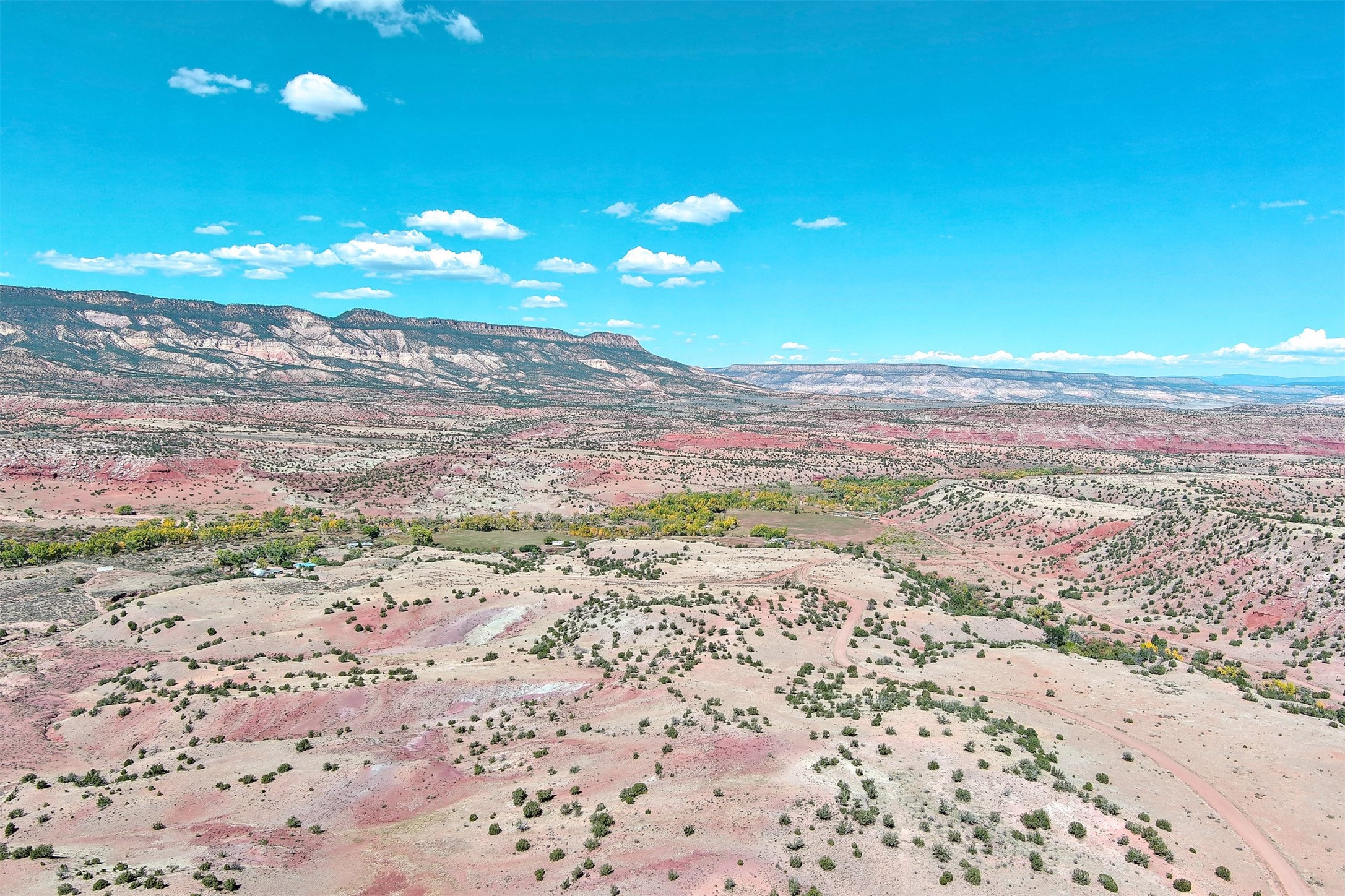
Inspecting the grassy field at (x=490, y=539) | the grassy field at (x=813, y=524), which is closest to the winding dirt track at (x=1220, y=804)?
the grassy field at (x=813, y=524)

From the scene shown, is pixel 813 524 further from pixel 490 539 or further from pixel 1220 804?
pixel 1220 804

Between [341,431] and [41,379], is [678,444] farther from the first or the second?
[41,379]

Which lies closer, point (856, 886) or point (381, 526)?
point (856, 886)

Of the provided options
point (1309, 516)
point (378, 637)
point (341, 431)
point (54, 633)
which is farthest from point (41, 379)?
point (1309, 516)

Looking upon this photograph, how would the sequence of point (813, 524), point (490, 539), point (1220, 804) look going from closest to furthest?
point (1220, 804)
point (490, 539)
point (813, 524)

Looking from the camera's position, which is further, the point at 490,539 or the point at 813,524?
the point at 813,524

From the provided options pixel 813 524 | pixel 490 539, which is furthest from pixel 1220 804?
pixel 490 539

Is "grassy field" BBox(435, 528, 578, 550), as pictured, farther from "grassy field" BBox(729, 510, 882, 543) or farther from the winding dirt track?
the winding dirt track

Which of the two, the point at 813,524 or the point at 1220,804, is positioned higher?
the point at 1220,804

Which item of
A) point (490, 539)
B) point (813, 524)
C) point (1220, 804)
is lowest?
point (813, 524)
